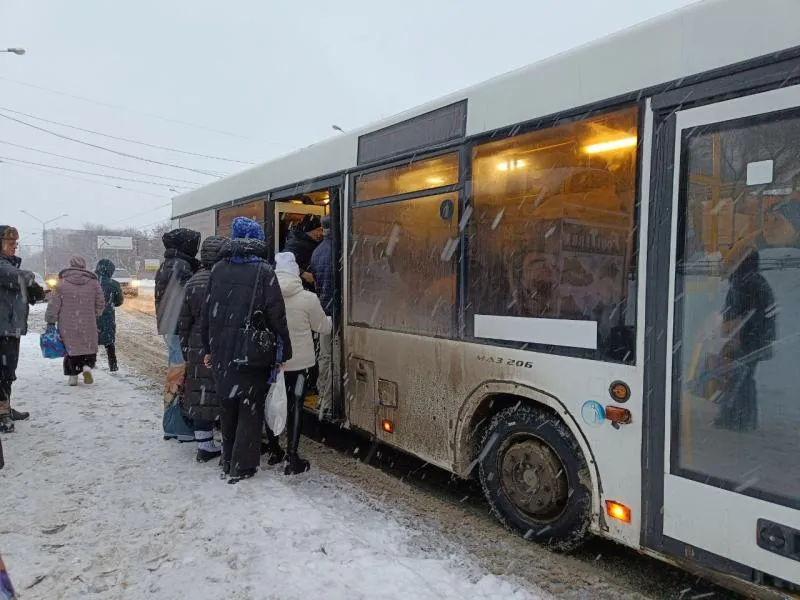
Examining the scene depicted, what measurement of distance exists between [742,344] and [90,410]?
6557mm

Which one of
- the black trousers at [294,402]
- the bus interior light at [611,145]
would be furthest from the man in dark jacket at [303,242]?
the bus interior light at [611,145]

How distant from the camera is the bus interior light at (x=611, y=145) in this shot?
2893 mm

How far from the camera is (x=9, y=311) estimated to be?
5.43 metres

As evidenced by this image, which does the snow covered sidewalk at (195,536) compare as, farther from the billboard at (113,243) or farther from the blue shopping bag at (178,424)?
the billboard at (113,243)

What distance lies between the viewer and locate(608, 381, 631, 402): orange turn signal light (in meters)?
2.87

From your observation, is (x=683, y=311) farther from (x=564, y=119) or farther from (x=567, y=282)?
(x=564, y=119)

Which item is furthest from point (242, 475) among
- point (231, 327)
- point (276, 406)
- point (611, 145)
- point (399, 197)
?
point (611, 145)

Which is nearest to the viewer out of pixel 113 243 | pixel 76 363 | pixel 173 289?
pixel 173 289

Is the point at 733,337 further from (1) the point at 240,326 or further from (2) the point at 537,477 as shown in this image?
(1) the point at 240,326

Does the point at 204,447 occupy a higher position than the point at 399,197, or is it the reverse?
the point at 399,197

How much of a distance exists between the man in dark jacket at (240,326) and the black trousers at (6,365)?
256 cm

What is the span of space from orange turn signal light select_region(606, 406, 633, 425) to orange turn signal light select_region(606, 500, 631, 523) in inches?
17.3

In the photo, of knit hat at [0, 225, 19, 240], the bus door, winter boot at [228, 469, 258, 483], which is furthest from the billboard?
the bus door

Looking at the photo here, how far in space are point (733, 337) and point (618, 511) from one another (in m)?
1.09
